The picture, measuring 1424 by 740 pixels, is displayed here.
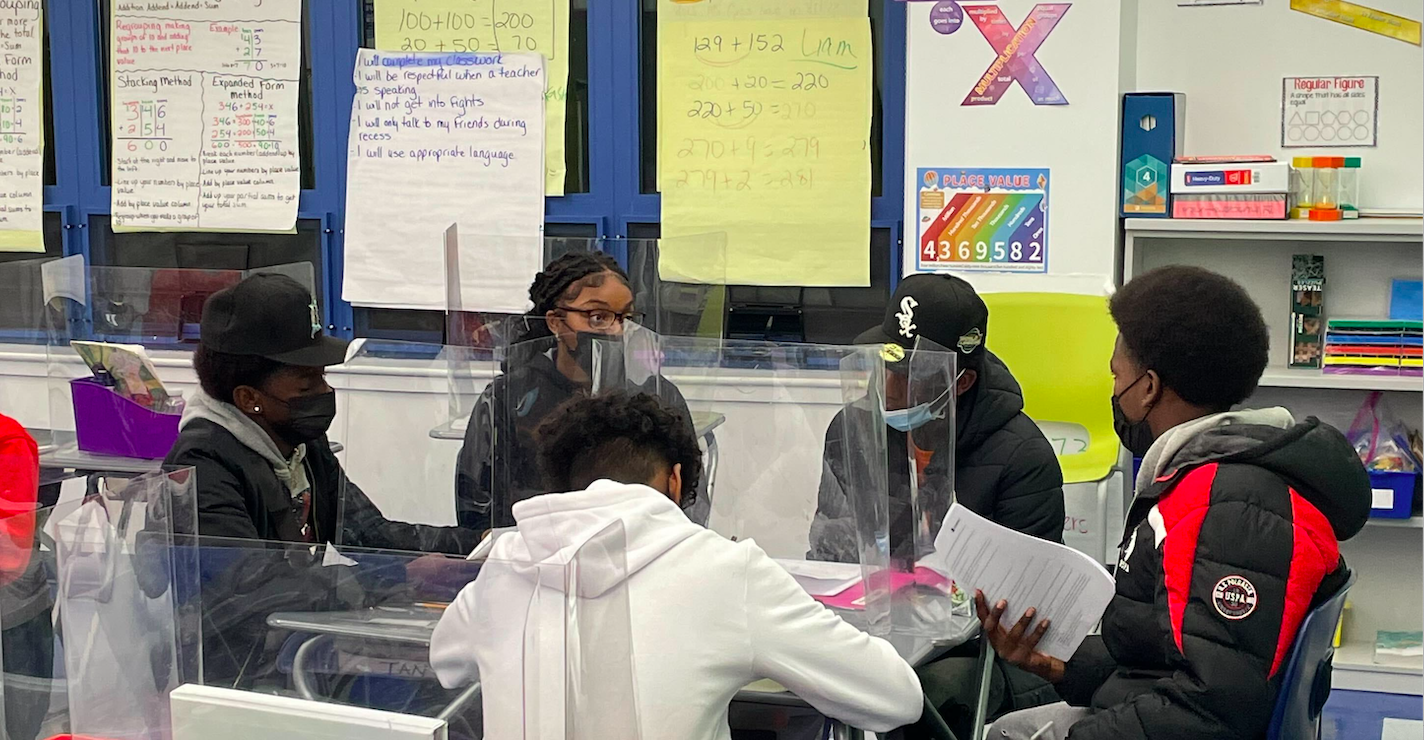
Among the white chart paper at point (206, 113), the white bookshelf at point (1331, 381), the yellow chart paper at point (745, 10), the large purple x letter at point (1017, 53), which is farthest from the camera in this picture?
the white chart paper at point (206, 113)

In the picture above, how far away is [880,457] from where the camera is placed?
2125mm

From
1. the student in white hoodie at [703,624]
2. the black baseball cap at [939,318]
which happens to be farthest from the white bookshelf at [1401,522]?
the student in white hoodie at [703,624]

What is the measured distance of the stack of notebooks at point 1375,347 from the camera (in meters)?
3.50

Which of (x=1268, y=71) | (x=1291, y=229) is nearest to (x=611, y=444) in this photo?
(x=1291, y=229)

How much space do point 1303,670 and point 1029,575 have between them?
1.33ft

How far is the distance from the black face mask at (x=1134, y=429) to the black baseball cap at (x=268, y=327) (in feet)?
4.55

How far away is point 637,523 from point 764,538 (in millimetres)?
707

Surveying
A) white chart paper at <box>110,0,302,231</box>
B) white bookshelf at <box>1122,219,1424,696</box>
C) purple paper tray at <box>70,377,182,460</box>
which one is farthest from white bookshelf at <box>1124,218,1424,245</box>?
white chart paper at <box>110,0,302,231</box>

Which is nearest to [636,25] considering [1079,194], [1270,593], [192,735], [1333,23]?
[1079,194]

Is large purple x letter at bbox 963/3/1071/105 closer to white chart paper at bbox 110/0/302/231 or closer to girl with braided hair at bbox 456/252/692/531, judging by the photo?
girl with braided hair at bbox 456/252/692/531

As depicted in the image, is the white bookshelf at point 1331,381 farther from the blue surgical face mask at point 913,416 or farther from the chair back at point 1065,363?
the blue surgical face mask at point 913,416

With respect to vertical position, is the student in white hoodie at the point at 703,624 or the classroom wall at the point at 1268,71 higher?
the classroom wall at the point at 1268,71

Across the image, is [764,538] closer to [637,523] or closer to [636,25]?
Answer: [637,523]

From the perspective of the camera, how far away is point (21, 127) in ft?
15.5
